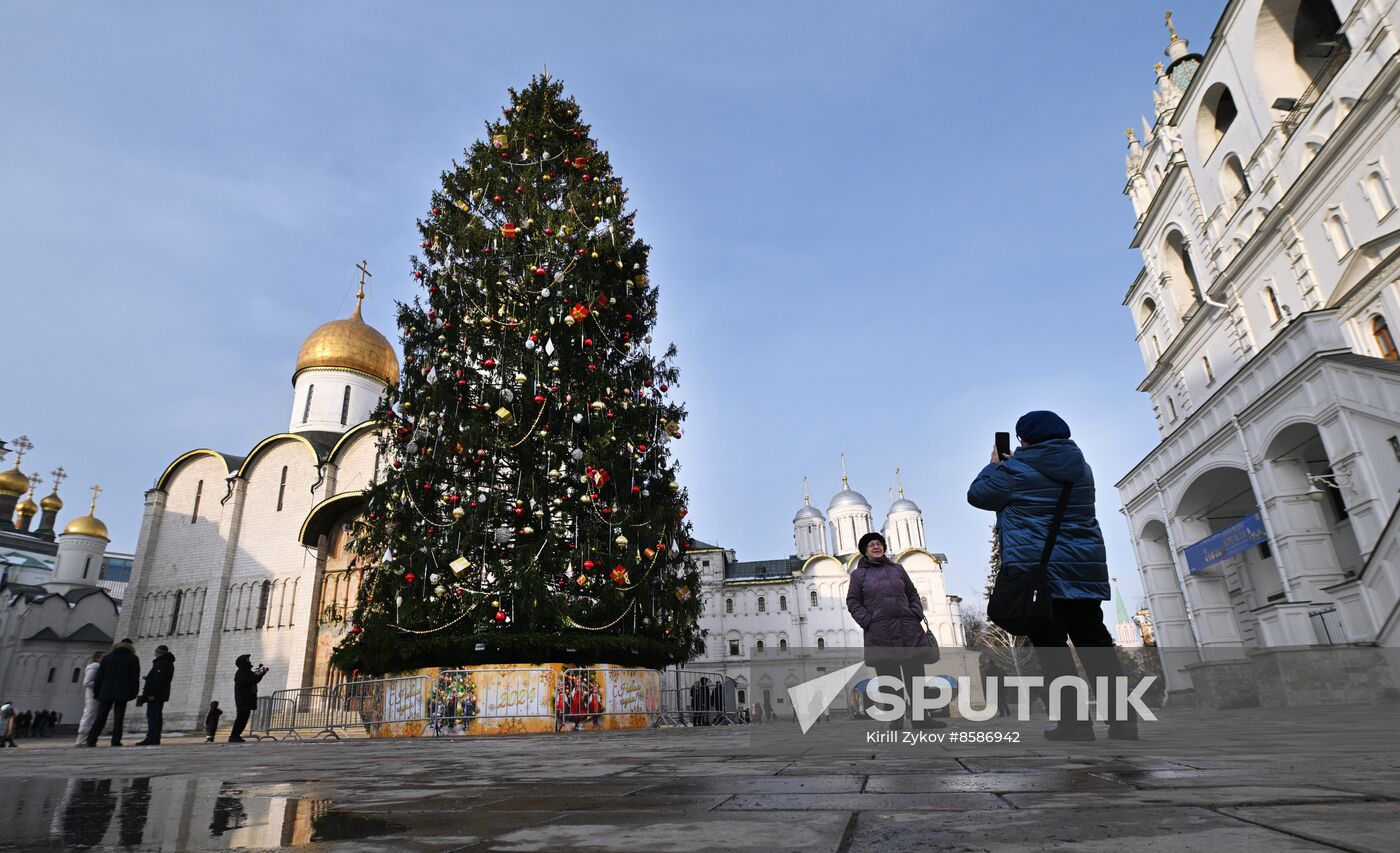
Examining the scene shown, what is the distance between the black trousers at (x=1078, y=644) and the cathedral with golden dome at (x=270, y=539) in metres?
23.9

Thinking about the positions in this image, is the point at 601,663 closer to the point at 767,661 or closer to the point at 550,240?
the point at 550,240

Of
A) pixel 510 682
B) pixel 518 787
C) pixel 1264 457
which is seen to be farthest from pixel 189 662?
pixel 1264 457

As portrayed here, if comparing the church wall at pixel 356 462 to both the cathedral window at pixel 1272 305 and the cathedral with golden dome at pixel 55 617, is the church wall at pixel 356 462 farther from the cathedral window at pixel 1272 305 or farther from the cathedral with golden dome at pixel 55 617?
the cathedral window at pixel 1272 305

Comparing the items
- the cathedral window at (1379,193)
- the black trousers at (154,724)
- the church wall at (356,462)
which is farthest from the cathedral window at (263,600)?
the cathedral window at (1379,193)

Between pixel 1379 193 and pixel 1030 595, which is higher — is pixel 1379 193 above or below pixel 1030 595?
above

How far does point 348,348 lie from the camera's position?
32781mm

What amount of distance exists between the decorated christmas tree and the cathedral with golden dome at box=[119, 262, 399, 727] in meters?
12.8

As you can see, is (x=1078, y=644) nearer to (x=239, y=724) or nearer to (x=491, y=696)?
(x=491, y=696)

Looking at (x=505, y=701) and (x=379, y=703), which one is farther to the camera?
(x=379, y=703)

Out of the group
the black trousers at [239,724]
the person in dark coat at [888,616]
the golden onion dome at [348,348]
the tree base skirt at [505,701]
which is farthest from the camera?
the golden onion dome at [348,348]

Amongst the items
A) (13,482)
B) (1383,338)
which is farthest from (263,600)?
(13,482)

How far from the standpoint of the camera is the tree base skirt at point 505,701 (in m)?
11.0

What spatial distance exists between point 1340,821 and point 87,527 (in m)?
57.2

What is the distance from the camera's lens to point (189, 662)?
28.2m
